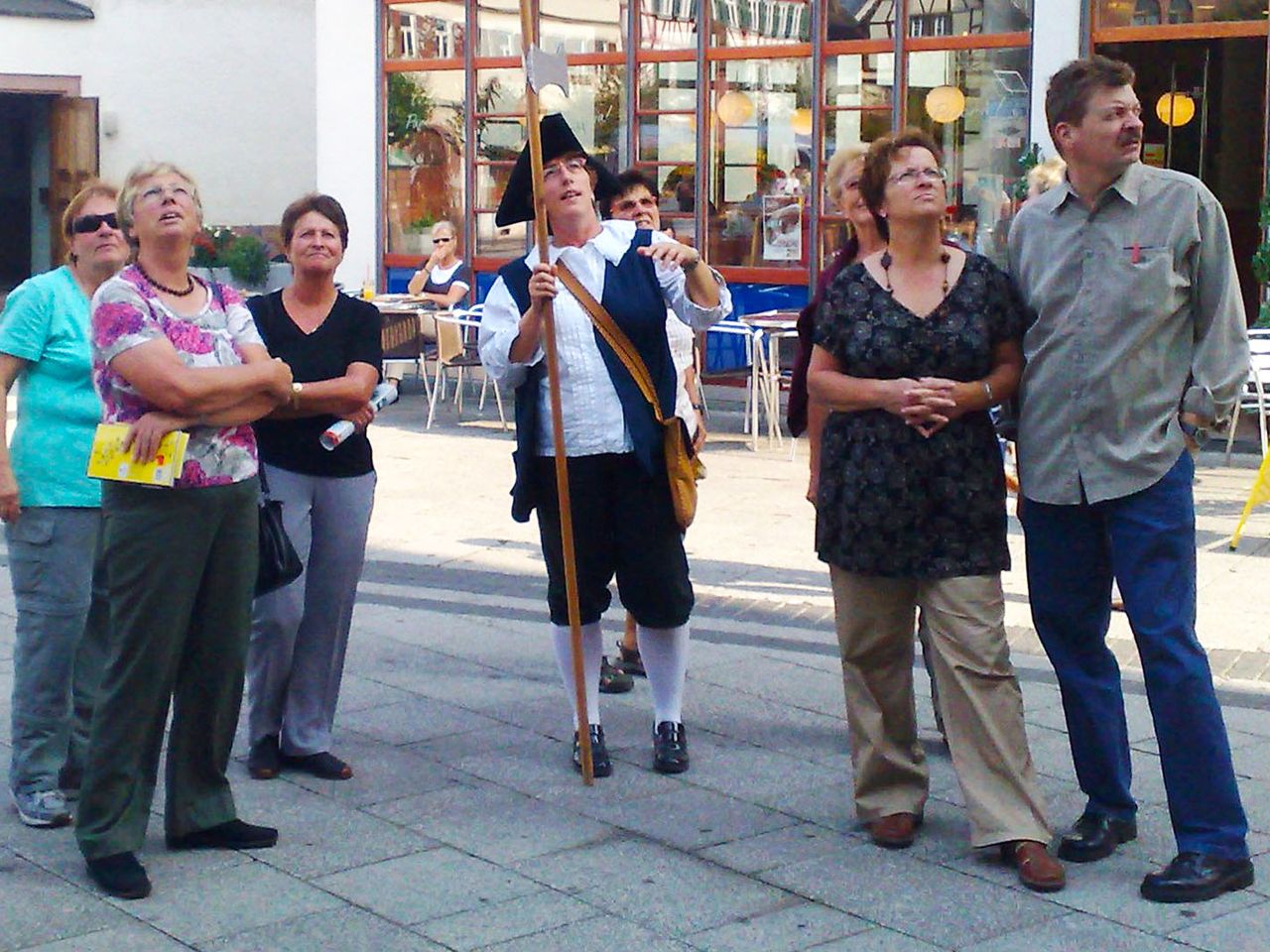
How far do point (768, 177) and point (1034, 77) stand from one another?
2.53 metres

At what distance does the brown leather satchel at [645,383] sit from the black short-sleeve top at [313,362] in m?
0.63

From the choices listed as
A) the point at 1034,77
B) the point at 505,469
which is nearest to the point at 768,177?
the point at 1034,77

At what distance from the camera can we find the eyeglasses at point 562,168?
5926 mm

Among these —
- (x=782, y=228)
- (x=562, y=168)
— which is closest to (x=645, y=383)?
(x=562, y=168)

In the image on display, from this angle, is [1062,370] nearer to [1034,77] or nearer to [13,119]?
[1034,77]

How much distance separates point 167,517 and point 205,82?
75.5ft

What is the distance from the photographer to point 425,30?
17766mm

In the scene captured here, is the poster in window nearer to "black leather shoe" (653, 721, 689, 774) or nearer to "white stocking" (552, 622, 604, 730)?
"white stocking" (552, 622, 604, 730)

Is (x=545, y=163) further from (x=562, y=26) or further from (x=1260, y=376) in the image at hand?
(x=562, y=26)

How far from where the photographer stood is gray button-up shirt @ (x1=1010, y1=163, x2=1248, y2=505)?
4785 mm

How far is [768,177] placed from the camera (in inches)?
613

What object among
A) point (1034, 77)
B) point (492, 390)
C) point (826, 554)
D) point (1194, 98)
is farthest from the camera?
point (492, 390)

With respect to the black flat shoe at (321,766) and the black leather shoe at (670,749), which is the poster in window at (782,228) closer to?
the black leather shoe at (670,749)

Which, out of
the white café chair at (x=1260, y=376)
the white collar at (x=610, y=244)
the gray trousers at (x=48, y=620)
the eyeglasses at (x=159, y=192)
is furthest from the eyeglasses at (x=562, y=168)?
the white café chair at (x=1260, y=376)
